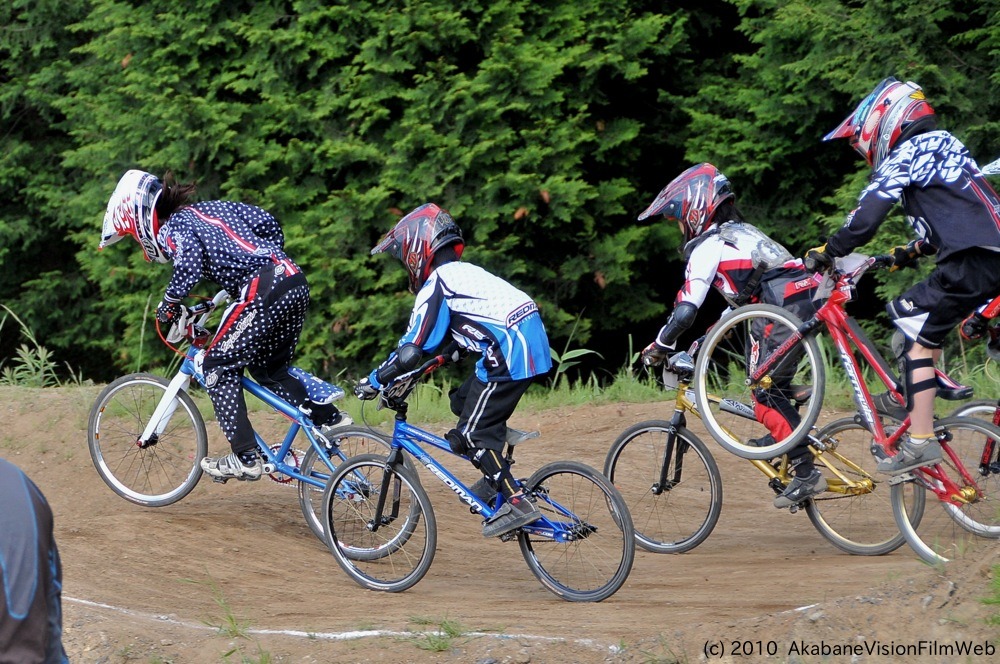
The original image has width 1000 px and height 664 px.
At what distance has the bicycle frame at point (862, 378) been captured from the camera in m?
5.62

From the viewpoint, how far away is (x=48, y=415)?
847 cm

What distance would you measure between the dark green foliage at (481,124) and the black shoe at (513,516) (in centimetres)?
531

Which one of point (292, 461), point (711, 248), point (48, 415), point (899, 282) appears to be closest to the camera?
point (711, 248)

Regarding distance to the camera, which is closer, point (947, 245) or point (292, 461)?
point (947, 245)

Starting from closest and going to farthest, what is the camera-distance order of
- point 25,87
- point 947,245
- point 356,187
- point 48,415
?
point 947,245 < point 48,415 < point 356,187 < point 25,87

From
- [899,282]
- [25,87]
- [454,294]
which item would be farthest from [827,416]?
[25,87]

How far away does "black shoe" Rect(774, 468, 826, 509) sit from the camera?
6090mm

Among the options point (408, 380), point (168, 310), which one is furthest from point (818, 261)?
point (168, 310)

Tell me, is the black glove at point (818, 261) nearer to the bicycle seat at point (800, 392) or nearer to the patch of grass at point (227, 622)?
the bicycle seat at point (800, 392)

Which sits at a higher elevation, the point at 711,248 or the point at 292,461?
the point at 711,248

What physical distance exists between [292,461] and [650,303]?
5741 millimetres

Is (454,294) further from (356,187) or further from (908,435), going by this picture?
(356,187)

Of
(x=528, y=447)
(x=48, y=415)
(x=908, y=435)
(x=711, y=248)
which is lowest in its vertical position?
(x=528, y=447)

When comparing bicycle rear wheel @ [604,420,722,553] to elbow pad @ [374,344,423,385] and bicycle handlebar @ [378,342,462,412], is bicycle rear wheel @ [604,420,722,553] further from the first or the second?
elbow pad @ [374,344,423,385]
